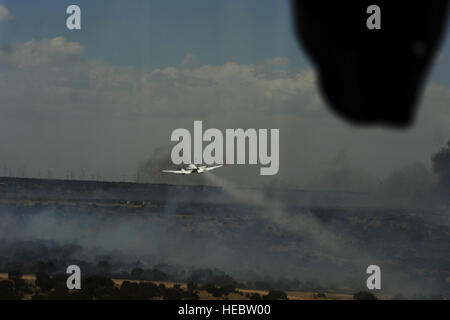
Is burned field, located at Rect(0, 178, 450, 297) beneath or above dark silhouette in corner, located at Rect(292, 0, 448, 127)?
above

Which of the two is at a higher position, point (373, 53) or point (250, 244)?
point (250, 244)

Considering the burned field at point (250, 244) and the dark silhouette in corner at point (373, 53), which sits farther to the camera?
the burned field at point (250, 244)

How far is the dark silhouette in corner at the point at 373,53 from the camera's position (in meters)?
1.45

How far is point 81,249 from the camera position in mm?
62844

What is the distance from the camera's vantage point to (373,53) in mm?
1477

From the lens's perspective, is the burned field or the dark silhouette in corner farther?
the burned field

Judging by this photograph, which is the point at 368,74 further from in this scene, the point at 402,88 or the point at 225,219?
the point at 225,219

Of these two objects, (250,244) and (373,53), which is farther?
(250,244)

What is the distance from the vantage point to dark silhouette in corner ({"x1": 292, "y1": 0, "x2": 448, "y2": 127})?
1.45 metres

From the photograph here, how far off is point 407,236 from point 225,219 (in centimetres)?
2180

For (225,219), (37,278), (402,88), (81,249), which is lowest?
(402,88)

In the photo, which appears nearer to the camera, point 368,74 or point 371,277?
point 368,74
